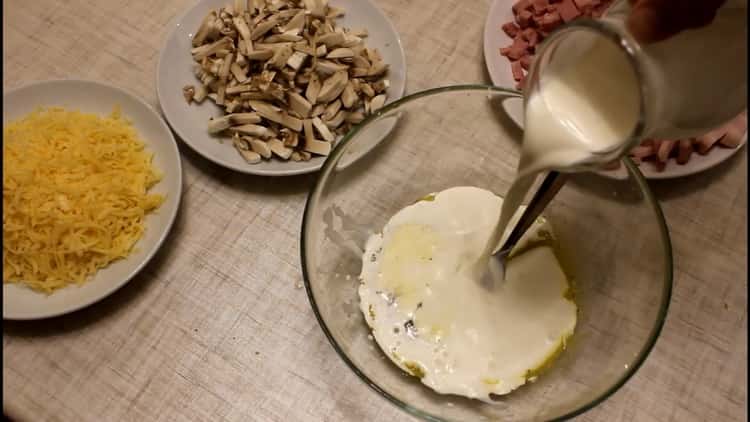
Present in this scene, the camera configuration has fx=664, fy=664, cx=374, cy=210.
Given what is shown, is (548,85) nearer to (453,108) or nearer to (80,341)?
(453,108)

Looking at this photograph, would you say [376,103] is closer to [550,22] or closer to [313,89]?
[313,89]

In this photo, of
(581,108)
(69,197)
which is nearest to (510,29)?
(581,108)

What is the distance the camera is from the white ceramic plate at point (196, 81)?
3.24 ft

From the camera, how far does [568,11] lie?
3.46ft

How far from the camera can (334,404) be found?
89cm

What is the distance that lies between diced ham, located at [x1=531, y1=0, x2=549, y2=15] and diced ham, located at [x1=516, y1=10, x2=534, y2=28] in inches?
0.4

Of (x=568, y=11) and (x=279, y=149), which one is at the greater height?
(x=568, y=11)

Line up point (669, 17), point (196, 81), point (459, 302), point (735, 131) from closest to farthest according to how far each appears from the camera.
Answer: point (669, 17), point (459, 302), point (735, 131), point (196, 81)

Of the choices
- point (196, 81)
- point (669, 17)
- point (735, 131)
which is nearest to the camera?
point (669, 17)

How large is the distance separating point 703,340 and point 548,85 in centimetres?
49

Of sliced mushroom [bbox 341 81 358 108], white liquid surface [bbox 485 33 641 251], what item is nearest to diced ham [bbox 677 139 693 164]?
white liquid surface [bbox 485 33 641 251]

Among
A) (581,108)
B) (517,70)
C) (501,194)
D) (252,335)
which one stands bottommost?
(252,335)

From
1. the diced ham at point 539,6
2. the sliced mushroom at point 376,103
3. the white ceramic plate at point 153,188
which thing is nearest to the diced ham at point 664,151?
the diced ham at point 539,6

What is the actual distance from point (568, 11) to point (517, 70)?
0.12 m
